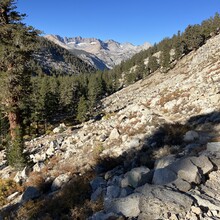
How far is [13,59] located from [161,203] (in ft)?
53.1

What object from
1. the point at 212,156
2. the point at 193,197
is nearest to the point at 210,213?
the point at 193,197

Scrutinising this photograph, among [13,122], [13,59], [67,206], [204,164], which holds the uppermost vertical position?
[13,59]

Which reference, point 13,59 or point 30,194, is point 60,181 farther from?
point 13,59

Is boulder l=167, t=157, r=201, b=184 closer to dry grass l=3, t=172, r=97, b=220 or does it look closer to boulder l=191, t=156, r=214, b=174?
boulder l=191, t=156, r=214, b=174

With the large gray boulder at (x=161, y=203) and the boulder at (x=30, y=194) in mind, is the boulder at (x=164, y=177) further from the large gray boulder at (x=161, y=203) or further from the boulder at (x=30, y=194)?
the boulder at (x=30, y=194)

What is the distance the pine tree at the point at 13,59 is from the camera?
60.0 feet

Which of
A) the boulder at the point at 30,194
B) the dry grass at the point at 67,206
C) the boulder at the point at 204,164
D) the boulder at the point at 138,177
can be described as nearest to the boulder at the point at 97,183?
the dry grass at the point at 67,206

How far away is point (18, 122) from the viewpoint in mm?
19562

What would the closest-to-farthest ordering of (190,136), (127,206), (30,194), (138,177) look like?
(127,206), (138,177), (30,194), (190,136)

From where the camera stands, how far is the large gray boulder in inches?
213

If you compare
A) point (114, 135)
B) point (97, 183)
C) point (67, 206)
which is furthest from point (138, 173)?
point (114, 135)

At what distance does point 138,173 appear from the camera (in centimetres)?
748

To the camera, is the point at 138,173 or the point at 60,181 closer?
the point at 138,173

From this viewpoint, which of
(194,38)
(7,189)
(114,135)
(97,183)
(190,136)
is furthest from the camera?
(194,38)
